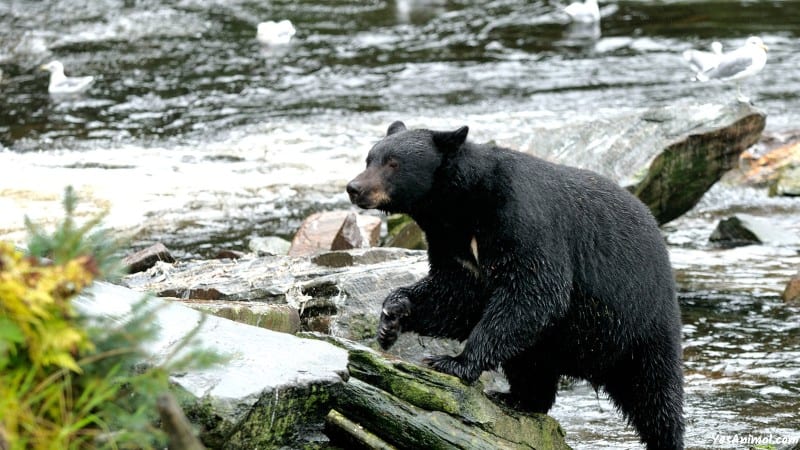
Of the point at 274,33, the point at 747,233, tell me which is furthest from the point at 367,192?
the point at 274,33

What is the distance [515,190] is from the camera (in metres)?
5.62

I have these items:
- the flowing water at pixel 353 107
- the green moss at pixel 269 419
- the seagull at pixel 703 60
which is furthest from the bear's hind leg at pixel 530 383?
the seagull at pixel 703 60

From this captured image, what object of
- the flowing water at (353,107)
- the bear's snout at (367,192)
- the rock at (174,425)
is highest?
the rock at (174,425)

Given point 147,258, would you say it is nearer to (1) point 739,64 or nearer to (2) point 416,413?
(2) point 416,413

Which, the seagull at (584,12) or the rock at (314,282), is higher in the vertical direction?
the rock at (314,282)

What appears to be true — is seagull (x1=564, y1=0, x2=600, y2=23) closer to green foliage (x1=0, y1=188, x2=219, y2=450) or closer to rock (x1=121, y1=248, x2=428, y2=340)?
rock (x1=121, y1=248, x2=428, y2=340)

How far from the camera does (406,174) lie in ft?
18.7

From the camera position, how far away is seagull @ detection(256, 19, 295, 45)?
1905cm

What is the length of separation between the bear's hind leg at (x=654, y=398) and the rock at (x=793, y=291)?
13.2 ft

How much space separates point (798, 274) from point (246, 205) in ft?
19.7

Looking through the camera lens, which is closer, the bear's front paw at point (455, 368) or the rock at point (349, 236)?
the bear's front paw at point (455, 368)

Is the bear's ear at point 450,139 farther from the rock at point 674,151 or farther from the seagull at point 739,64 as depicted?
the seagull at point 739,64

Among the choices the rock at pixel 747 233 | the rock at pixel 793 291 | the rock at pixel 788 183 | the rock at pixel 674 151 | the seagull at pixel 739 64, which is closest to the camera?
the rock at pixel 793 291

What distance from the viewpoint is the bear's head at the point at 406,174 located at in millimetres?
5699
